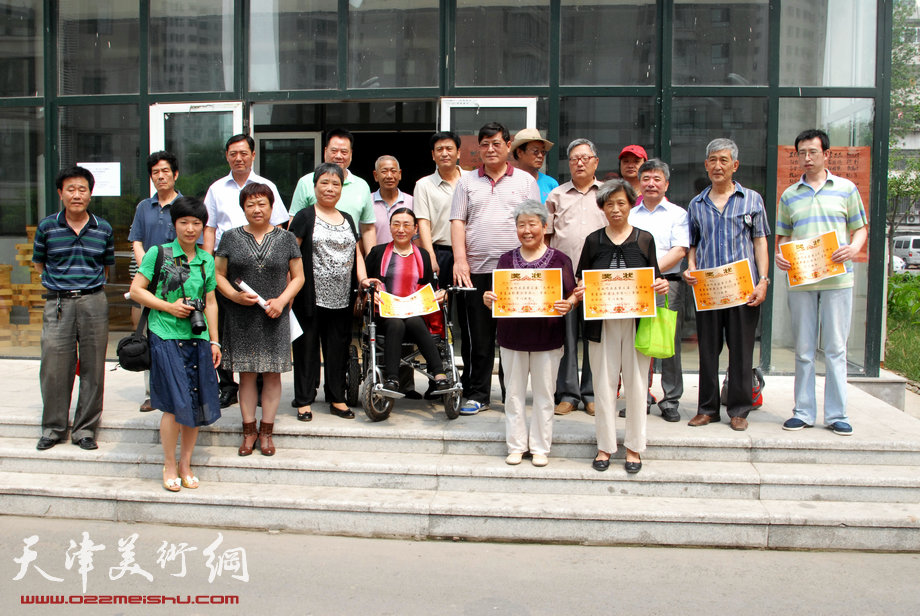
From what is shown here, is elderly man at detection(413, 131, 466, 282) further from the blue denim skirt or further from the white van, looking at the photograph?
the white van

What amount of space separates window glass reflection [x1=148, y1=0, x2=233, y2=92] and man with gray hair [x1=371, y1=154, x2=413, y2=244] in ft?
9.08

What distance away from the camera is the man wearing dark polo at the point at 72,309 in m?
5.47

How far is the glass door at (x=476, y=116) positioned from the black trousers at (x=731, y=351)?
2.98 metres

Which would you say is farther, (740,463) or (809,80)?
(809,80)

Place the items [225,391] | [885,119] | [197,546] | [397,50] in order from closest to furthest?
[197,546], [225,391], [885,119], [397,50]

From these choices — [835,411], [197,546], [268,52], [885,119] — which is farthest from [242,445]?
[885,119]

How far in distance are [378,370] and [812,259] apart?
9.84ft

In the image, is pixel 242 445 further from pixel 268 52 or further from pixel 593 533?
pixel 268 52

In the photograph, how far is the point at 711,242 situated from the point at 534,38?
3.22 m

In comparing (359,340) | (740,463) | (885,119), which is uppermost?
(885,119)

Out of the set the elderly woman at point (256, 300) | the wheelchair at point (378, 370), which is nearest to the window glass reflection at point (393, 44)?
the wheelchair at point (378, 370)

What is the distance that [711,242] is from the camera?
5.61 metres

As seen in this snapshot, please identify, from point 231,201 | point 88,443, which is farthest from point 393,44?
point 88,443

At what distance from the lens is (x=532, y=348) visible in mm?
5039
